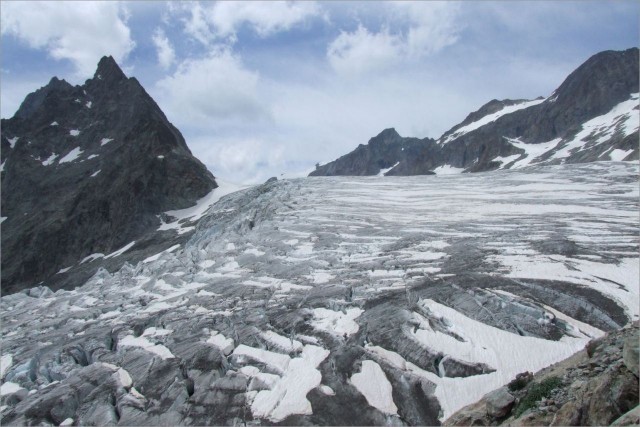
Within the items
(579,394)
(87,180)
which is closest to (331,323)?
(579,394)

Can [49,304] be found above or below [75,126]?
below

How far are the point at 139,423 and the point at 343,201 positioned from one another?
4073cm

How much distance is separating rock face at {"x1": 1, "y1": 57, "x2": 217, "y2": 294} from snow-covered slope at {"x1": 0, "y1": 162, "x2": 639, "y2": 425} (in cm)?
4421

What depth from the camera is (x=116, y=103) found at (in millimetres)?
168750

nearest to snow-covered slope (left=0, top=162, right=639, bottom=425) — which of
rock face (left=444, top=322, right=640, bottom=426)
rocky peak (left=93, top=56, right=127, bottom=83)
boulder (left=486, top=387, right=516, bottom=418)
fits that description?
rock face (left=444, top=322, right=640, bottom=426)

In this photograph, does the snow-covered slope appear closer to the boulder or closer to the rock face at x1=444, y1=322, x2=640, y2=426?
the rock face at x1=444, y1=322, x2=640, y2=426

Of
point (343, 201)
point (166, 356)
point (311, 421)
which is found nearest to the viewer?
point (311, 421)

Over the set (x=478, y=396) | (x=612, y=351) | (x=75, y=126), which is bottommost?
(x=478, y=396)

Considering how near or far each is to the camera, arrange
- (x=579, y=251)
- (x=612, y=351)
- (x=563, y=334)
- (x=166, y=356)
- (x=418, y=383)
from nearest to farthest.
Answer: (x=612, y=351)
(x=418, y=383)
(x=563, y=334)
(x=166, y=356)
(x=579, y=251)

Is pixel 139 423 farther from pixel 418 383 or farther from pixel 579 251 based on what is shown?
pixel 579 251

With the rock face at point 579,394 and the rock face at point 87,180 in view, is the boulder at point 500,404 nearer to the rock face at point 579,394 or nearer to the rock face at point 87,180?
the rock face at point 579,394

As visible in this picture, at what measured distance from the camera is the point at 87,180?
12975 centimetres

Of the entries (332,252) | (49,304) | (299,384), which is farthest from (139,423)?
(49,304)

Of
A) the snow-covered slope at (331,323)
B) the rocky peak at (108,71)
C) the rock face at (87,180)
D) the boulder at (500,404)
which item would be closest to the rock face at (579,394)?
the boulder at (500,404)
